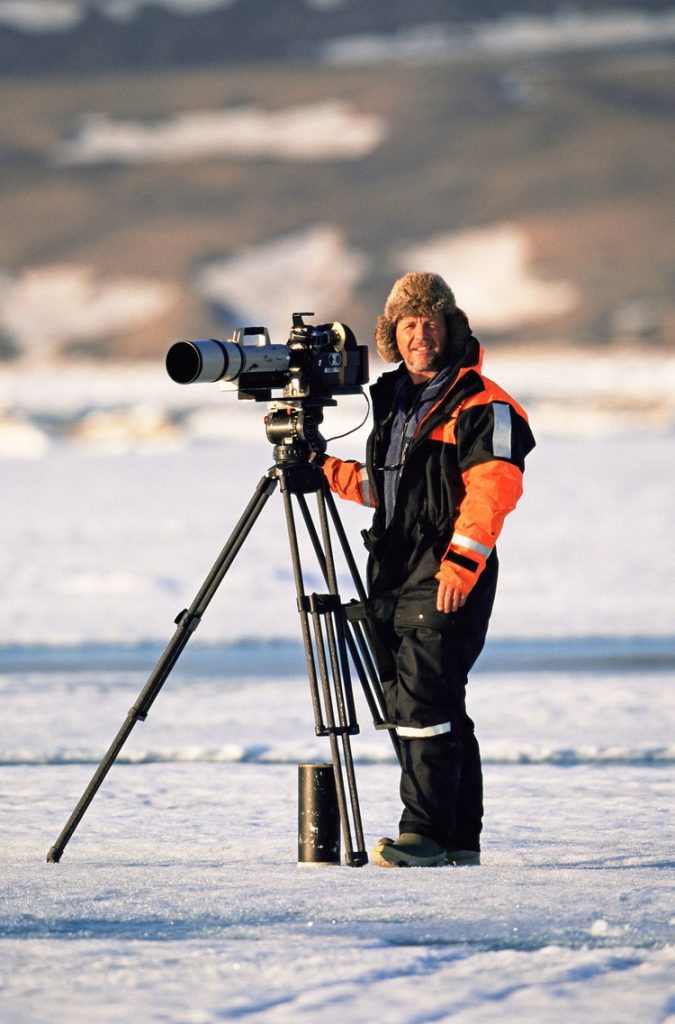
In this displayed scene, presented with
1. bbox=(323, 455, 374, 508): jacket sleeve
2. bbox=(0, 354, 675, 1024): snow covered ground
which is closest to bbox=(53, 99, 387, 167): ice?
bbox=(0, 354, 675, 1024): snow covered ground

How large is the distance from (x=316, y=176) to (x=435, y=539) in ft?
424

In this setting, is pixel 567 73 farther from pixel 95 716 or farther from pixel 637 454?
pixel 95 716

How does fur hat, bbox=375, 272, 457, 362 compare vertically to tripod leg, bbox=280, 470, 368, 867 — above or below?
above

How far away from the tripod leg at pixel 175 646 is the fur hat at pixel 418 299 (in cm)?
47

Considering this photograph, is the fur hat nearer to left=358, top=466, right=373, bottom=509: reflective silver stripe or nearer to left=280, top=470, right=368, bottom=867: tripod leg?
left=358, top=466, right=373, bottom=509: reflective silver stripe

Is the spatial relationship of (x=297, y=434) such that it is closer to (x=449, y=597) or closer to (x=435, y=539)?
(x=435, y=539)

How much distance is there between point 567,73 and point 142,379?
8470cm

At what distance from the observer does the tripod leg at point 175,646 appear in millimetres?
4312

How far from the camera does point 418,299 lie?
4.38 metres

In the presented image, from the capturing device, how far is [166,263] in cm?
12375

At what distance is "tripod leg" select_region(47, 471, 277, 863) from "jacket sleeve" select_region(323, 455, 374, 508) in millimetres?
253

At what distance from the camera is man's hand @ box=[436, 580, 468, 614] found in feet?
13.8

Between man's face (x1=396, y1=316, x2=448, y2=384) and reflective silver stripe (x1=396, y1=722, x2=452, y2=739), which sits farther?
man's face (x1=396, y1=316, x2=448, y2=384)

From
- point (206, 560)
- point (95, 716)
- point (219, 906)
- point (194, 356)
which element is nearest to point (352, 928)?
point (219, 906)
